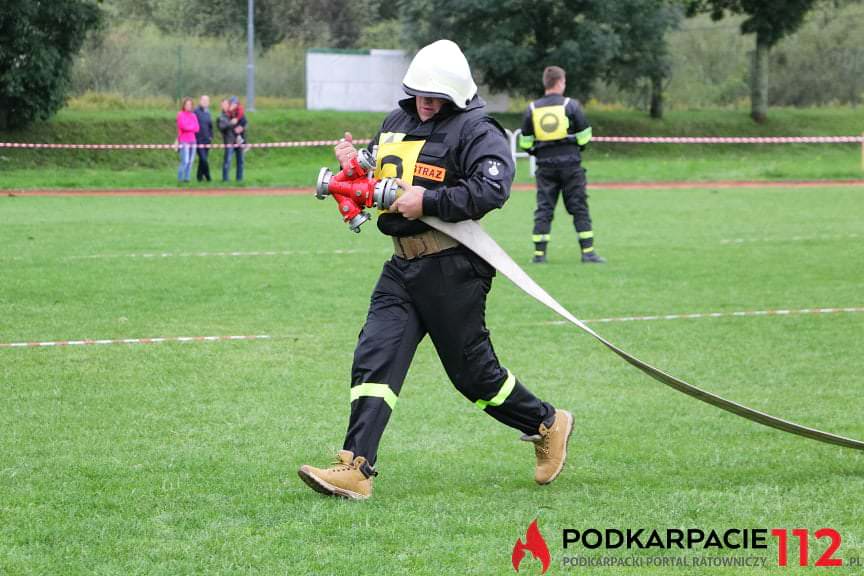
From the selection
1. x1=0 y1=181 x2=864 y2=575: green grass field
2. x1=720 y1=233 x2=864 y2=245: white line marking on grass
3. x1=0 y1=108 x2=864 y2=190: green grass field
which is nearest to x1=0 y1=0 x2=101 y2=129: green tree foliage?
x1=0 y1=108 x2=864 y2=190: green grass field

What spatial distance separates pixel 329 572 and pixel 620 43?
39.6m

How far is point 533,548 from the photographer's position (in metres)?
4.48

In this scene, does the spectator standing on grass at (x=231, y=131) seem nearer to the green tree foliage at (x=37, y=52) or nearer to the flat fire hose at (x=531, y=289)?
the green tree foliage at (x=37, y=52)

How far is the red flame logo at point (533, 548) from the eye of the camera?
4.35m

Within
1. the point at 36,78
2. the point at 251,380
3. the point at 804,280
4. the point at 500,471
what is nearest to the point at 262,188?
the point at 36,78

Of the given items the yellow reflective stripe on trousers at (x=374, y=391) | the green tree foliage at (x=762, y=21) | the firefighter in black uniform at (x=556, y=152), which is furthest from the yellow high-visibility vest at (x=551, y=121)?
the green tree foliage at (x=762, y=21)

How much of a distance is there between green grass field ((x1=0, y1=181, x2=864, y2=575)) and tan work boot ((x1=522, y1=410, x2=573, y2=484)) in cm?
10

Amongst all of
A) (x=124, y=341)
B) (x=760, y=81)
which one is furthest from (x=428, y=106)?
(x=760, y=81)

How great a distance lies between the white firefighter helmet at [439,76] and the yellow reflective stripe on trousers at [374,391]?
1.24 meters

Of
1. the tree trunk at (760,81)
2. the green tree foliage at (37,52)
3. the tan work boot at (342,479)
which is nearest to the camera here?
the tan work boot at (342,479)

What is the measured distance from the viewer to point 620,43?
42062mm

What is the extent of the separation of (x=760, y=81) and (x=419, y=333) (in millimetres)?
44921

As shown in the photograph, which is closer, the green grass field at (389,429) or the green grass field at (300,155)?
the green grass field at (389,429)

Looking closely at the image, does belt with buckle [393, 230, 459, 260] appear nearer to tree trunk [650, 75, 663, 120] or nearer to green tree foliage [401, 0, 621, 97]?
green tree foliage [401, 0, 621, 97]
